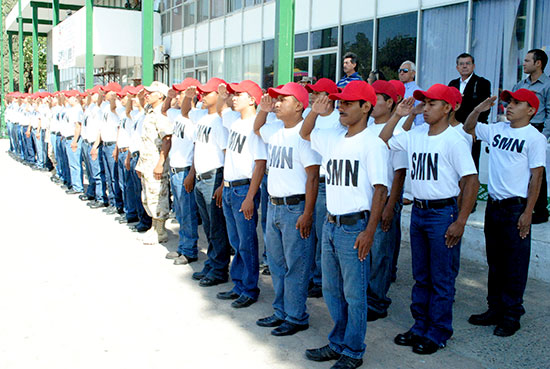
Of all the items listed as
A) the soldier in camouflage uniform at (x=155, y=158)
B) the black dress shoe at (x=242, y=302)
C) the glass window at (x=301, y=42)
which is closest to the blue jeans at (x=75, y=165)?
the soldier in camouflage uniform at (x=155, y=158)

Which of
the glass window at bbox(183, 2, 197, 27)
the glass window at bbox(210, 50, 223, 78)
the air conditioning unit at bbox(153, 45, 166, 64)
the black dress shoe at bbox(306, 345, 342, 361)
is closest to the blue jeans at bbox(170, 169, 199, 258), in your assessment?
the black dress shoe at bbox(306, 345, 342, 361)

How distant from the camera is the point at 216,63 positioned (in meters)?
19.5

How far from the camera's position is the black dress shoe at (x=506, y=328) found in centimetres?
468

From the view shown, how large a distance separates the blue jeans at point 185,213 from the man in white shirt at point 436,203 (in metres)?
3.12

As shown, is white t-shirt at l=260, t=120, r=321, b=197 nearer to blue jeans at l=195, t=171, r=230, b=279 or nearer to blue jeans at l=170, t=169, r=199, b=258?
blue jeans at l=195, t=171, r=230, b=279

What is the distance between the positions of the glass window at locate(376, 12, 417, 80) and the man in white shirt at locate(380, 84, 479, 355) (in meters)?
6.70

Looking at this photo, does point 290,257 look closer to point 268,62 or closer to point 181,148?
point 181,148

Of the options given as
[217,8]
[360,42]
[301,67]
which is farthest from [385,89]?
[217,8]

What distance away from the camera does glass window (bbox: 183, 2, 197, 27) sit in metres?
21.0

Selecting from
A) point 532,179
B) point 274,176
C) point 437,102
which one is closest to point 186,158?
point 274,176

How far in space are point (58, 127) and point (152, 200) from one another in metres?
6.76

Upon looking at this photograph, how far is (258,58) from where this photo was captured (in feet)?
54.4

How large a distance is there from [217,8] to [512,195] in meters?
16.2

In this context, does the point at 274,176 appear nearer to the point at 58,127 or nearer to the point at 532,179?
the point at 532,179
